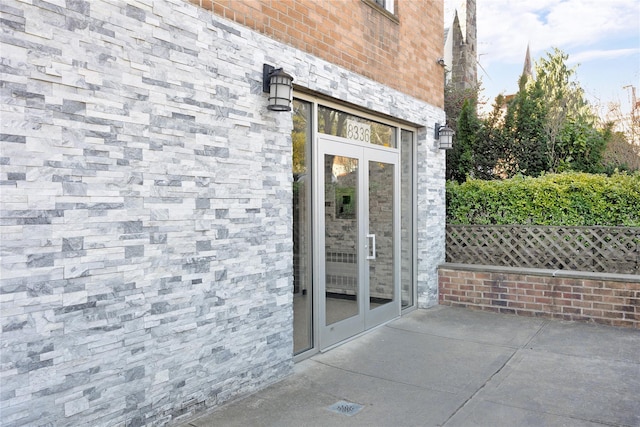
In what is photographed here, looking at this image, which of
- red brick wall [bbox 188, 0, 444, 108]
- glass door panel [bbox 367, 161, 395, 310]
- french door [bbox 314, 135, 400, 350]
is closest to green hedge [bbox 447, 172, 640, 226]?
red brick wall [bbox 188, 0, 444, 108]

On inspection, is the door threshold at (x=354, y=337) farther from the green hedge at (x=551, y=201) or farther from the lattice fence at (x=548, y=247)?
the green hedge at (x=551, y=201)

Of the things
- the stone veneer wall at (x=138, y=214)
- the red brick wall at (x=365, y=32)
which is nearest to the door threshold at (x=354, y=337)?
the stone veneer wall at (x=138, y=214)

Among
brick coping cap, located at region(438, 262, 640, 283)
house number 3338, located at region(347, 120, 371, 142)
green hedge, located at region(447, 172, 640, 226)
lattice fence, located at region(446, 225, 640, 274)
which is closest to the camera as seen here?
house number 3338, located at region(347, 120, 371, 142)

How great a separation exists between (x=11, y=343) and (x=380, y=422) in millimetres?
2331

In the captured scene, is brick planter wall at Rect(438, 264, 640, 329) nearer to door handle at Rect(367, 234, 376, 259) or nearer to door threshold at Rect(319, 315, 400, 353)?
door threshold at Rect(319, 315, 400, 353)

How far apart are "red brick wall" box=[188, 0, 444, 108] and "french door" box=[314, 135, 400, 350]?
96 cm

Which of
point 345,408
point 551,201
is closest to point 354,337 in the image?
point 345,408

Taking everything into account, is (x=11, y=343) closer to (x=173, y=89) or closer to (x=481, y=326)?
(x=173, y=89)

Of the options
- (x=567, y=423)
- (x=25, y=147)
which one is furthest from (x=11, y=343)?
(x=567, y=423)

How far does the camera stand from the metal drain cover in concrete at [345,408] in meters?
3.40

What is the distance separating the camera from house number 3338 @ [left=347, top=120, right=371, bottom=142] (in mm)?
5315

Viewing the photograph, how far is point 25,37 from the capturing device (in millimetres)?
2434

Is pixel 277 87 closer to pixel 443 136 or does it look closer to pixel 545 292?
pixel 443 136

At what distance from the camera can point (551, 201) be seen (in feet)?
22.0
